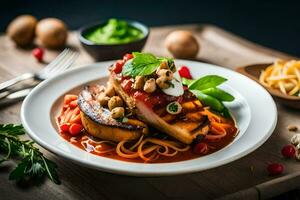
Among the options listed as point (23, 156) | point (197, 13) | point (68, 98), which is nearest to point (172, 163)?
point (23, 156)

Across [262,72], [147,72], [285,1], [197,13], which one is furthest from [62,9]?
[147,72]

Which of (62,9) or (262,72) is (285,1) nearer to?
(62,9)

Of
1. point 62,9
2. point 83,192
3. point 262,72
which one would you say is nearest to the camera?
point 83,192

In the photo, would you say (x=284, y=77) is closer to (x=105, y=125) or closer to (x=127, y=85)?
(x=127, y=85)

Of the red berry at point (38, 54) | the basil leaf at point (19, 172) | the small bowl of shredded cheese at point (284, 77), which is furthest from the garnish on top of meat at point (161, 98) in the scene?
the red berry at point (38, 54)

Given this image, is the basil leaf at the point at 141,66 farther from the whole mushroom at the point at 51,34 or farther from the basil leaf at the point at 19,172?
the whole mushroom at the point at 51,34
